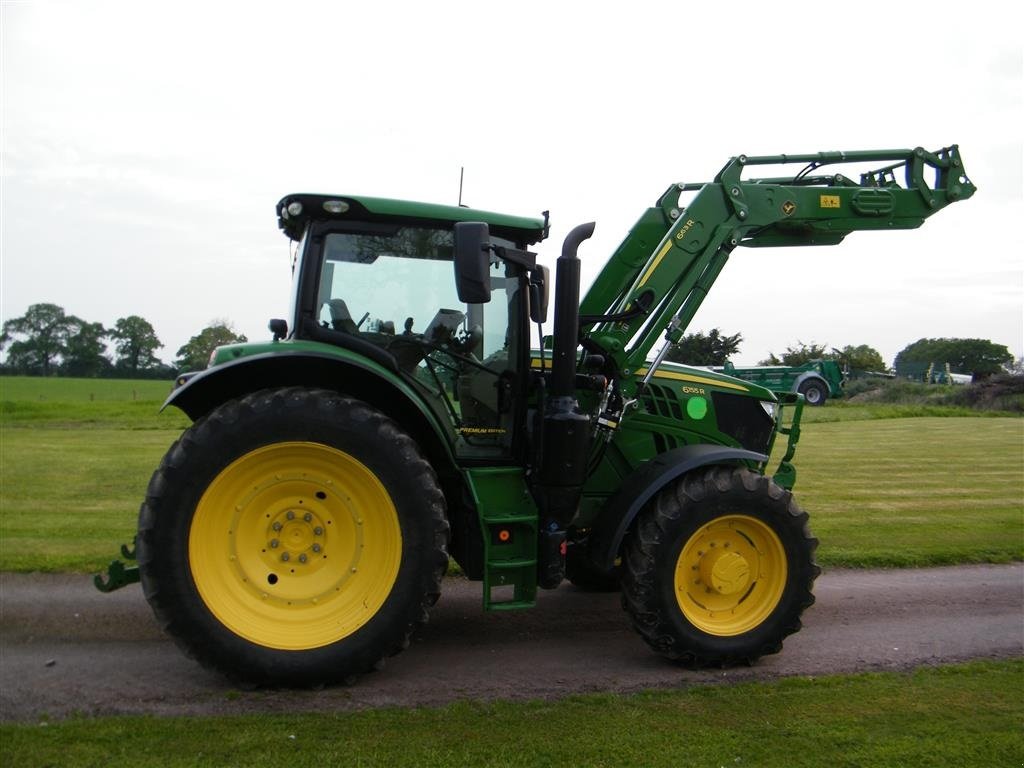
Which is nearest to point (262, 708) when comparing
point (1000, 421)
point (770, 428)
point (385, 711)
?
point (385, 711)

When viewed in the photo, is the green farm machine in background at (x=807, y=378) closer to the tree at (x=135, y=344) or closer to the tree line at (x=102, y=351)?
the tree line at (x=102, y=351)

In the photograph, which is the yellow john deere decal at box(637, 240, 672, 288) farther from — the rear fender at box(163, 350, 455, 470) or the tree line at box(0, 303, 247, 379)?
the tree line at box(0, 303, 247, 379)

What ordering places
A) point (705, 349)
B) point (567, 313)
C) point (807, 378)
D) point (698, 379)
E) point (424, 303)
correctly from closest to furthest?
1. point (567, 313)
2. point (424, 303)
3. point (698, 379)
4. point (705, 349)
5. point (807, 378)

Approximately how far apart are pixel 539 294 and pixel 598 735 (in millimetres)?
2383

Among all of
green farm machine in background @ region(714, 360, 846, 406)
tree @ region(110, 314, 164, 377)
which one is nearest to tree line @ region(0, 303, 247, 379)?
tree @ region(110, 314, 164, 377)

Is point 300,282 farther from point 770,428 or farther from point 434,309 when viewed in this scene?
point 770,428

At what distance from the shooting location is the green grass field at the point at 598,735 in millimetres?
3490

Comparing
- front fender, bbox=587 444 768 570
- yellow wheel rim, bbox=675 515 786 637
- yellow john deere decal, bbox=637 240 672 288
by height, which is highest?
yellow john deere decal, bbox=637 240 672 288

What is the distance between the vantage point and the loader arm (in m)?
5.26

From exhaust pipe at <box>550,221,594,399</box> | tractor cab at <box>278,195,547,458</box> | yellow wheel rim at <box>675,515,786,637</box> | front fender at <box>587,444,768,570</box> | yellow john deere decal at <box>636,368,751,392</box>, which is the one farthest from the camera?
yellow john deere decal at <box>636,368,751,392</box>

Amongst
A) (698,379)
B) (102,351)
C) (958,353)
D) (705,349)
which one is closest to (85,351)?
(102,351)

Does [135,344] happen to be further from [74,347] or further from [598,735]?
[598,735]

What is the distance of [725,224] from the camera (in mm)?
5367

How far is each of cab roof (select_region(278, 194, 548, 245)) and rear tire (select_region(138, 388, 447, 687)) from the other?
1050 millimetres
